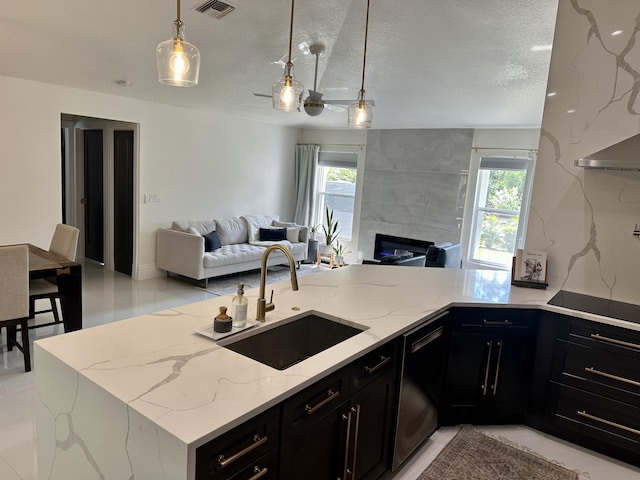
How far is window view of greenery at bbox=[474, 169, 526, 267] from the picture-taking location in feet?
19.9

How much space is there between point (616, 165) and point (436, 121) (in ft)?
13.2

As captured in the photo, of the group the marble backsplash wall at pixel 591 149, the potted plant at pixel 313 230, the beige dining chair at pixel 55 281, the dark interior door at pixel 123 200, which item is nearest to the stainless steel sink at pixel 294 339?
the marble backsplash wall at pixel 591 149

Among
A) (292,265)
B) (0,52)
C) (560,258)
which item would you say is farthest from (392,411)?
(0,52)

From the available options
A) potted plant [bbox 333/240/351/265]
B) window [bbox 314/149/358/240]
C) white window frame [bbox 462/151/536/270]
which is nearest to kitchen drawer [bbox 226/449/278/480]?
white window frame [bbox 462/151/536/270]

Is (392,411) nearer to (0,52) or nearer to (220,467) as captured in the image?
(220,467)

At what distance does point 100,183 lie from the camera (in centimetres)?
644

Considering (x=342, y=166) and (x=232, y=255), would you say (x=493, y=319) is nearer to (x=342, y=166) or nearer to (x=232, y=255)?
(x=232, y=255)

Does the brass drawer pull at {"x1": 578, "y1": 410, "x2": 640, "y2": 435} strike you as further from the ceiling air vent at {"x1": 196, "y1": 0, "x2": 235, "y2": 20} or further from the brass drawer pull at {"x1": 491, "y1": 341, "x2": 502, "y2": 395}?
the ceiling air vent at {"x1": 196, "y1": 0, "x2": 235, "y2": 20}

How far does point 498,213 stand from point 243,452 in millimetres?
5809

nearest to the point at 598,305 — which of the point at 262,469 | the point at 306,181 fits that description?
the point at 262,469

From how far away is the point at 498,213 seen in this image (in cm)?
624

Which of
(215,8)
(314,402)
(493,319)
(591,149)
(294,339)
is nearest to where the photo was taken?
(314,402)

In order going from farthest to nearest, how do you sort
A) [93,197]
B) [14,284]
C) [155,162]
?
[93,197]
[155,162]
[14,284]

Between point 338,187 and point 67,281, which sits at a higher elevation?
point 338,187
